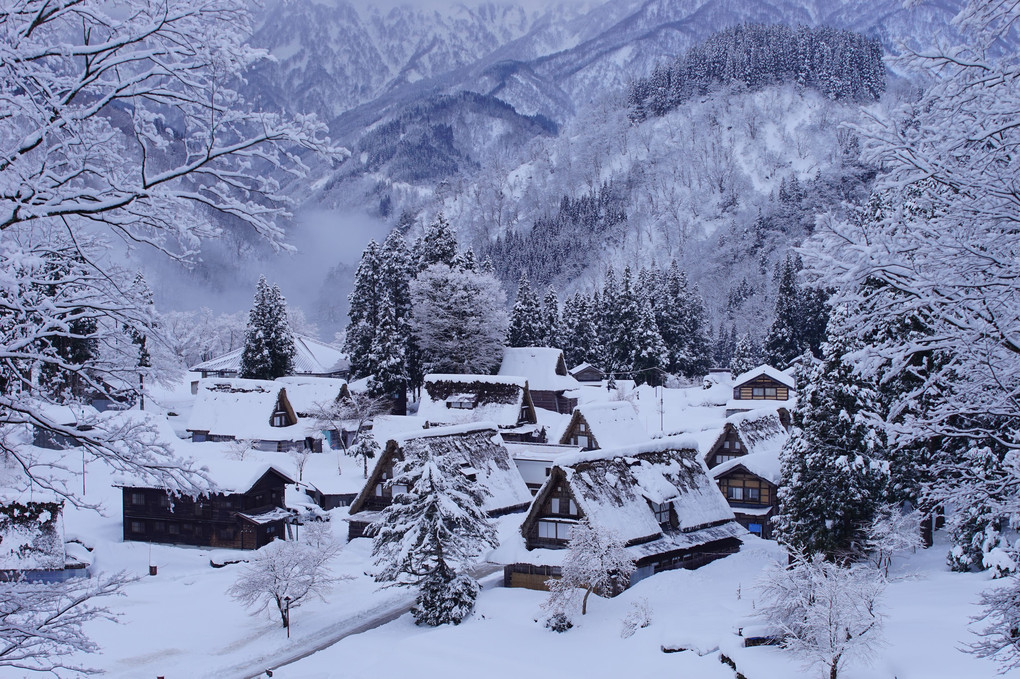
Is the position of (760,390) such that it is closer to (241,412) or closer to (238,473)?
(241,412)

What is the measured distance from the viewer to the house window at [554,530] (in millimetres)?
31125

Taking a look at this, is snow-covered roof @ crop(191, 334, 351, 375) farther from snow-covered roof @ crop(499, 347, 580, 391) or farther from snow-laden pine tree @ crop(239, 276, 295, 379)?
snow-covered roof @ crop(499, 347, 580, 391)

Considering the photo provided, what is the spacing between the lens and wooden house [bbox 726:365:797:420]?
64438 mm

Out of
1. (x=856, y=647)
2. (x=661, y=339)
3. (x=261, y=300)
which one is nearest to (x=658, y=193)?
(x=661, y=339)

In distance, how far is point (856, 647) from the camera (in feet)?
65.4

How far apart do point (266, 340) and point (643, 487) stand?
4185cm

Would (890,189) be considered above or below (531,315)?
below

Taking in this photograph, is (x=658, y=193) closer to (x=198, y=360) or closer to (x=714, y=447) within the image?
(x=198, y=360)

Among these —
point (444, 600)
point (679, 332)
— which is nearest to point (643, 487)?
point (444, 600)

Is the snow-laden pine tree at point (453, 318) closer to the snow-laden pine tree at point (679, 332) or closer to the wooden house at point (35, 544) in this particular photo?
the snow-laden pine tree at point (679, 332)

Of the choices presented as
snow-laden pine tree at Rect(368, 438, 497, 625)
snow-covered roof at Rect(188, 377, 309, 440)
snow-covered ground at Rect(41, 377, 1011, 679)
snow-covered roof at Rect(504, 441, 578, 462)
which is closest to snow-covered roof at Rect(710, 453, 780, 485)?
snow-covered ground at Rect(41, 377, 1011, 679)

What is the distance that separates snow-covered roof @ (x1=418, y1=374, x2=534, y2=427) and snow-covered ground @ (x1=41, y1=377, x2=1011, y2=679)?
1701cm

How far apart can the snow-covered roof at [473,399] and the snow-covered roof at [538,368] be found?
899 centimetres

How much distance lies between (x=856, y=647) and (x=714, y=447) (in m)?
25.9
